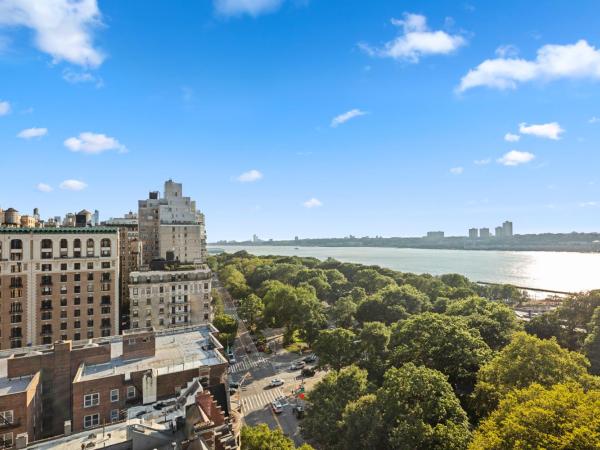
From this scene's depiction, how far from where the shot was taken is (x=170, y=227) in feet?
335

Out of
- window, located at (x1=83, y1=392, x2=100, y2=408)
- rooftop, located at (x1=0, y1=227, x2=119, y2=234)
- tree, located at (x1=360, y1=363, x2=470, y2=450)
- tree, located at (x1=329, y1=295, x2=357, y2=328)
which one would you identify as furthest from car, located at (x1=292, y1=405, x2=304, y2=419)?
rooftop, located at (x1=0, y1=227, x2=119, y2=234)

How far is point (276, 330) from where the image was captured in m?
99.9

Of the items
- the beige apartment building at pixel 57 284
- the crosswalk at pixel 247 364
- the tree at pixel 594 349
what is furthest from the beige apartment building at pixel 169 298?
Result: the tree at pixel 594 349

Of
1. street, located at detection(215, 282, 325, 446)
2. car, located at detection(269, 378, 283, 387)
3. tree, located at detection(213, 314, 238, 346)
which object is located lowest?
street, located at detection(215, 282, 325, 446)

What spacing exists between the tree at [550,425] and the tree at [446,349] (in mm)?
18082

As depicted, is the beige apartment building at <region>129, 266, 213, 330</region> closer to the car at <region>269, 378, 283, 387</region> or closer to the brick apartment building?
the car at <region>269, 378, 283, 387</region>

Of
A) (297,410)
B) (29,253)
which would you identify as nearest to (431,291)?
(297,410)

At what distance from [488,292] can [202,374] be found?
122 m

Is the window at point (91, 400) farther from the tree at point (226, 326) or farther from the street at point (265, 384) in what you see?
the tree at point (226, 326)

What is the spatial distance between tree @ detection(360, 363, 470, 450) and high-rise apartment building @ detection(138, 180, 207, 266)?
74.8 meters

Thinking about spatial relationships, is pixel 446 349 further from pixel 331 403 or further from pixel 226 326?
pixel 226 326

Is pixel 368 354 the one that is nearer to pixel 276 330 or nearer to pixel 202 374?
pixel 202 374

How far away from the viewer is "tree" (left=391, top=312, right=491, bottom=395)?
150ft

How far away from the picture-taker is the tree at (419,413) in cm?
3103
